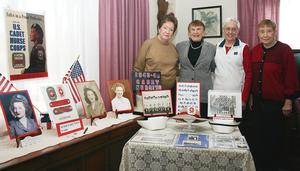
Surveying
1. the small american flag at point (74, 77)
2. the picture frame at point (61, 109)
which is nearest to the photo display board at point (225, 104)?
the picture frame at point (61, 109)

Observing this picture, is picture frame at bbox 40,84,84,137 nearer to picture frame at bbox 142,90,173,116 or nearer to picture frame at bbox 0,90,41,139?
picture frame at bbox 0,90,41,139

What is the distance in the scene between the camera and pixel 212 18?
3768 mm

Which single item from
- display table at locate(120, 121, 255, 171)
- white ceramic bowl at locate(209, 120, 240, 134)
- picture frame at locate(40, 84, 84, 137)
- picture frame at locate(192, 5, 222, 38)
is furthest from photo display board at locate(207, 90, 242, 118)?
picture frame at locate(192, 5, 222, 38)

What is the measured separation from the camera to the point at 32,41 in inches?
77.8

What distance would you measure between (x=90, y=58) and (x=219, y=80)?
1.18m

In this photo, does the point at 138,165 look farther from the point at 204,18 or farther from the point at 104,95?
the point at 204,18

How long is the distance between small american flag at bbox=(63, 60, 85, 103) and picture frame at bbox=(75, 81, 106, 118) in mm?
249

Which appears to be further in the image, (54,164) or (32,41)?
(32,41)

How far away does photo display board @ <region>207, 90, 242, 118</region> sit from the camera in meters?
1.98

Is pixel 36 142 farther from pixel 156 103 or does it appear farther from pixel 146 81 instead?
pixel 146 81

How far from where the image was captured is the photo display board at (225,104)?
78.1 inches

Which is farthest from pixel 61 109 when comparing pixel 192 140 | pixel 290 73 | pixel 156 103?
pixel 290 73

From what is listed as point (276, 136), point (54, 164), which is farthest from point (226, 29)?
point (54, 164)

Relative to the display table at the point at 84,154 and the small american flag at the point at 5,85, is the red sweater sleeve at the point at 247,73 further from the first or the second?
the small american flag at the point at 5,85
